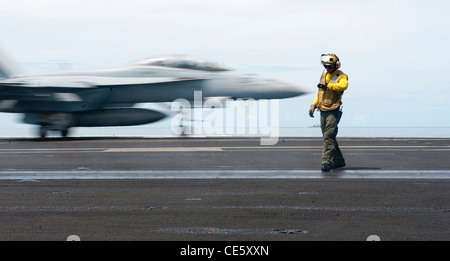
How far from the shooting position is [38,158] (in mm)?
15945

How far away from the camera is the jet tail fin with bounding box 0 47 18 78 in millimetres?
34469

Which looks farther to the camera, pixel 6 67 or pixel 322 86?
pixel 6 67

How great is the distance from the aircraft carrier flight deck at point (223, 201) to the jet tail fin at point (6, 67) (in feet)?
71.0

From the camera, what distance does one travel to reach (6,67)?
115ft

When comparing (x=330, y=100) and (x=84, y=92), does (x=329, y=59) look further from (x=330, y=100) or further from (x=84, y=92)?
(x=84, y=92)

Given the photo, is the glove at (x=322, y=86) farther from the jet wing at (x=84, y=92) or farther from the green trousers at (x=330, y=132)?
the jet wing at (x=84, y=92)

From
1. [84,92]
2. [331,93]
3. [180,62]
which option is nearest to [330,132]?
[331,93]

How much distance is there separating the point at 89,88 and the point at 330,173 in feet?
60.0

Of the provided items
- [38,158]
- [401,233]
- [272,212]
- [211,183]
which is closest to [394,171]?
[211,183]

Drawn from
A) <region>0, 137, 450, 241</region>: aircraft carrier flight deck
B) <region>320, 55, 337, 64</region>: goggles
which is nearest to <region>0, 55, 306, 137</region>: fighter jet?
<region>0, 137, 450, 241</region>: aircraft carrier flight deck

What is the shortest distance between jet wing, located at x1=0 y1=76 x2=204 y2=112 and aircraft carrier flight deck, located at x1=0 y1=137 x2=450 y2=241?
548 inches

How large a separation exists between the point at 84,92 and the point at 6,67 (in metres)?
8.58

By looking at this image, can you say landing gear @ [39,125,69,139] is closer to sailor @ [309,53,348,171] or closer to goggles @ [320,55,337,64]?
sailor @ [309,53,348,171]

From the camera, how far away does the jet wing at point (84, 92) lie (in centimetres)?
2770
